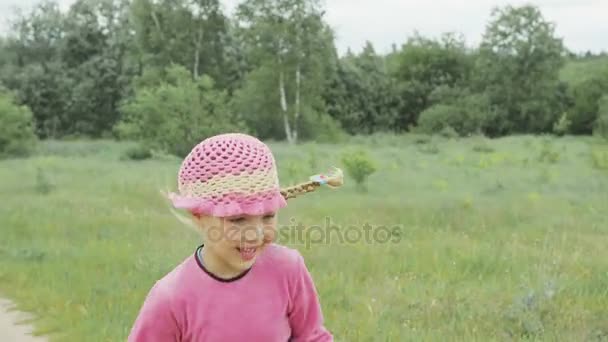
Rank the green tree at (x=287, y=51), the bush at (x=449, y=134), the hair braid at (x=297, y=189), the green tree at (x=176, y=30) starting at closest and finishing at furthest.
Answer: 1. the hair braid at (x=297, y=189)
2. the green tree at (x=287, y=51)
3. the green tree at (x=176, y=30)
4. the bush at (x=449, y=134)

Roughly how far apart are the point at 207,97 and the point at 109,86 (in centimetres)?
1646

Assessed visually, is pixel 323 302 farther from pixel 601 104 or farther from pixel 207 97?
pixel 601 104

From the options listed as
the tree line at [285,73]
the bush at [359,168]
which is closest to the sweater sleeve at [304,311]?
the bush at [359,168]

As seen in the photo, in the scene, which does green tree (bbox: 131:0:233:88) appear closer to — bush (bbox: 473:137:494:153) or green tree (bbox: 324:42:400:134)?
green tree (bbox: 324:42:400:134)

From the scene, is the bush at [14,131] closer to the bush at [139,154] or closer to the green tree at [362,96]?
the bush at [139,154]

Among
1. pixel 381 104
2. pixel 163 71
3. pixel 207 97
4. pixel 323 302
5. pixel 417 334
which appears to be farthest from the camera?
pixel 381 104

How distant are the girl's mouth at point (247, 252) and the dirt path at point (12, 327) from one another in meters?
3.87

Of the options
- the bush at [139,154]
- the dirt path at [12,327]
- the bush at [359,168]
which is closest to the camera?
the dirt path at [12,327]

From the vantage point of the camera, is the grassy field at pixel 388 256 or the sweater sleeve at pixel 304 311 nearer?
the sweater sleeve at pixel 304 311

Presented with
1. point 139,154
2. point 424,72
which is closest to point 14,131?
point 139,154

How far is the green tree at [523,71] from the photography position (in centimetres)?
4209

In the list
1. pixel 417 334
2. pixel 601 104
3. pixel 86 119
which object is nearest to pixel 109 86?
pixel 86 119

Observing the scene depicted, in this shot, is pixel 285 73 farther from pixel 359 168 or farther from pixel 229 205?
pixel 229 205

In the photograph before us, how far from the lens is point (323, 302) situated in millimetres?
5844
